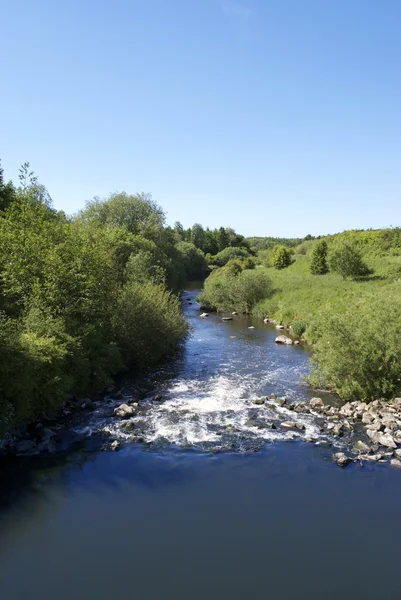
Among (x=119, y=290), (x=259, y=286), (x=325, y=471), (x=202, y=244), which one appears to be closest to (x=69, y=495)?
(x=325, y=471)

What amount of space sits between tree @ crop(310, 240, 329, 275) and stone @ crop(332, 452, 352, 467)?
48.1m

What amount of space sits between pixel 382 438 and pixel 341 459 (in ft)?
8.74

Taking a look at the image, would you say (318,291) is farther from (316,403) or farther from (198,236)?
(198,236)

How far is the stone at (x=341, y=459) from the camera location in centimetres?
1643

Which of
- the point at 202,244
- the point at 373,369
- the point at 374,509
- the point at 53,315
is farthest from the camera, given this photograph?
the point at 202,244

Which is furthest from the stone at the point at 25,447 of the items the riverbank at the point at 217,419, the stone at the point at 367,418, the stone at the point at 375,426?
the stone at the point at 367,418

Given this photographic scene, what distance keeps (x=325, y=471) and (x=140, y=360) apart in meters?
16.6

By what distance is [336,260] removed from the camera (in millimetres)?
53906

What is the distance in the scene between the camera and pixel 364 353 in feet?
69.9

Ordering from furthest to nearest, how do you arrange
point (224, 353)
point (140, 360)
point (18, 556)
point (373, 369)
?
point (224, 353)
point (140, 360)
point (373, 369)
point (18, 556)

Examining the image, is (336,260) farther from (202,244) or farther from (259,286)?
(202,244)

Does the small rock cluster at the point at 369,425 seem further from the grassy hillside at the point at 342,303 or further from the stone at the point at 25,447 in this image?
the stone at the point at 25,447

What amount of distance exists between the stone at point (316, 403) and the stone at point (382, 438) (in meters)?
3.61

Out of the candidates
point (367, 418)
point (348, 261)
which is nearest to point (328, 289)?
point (348, 261)
